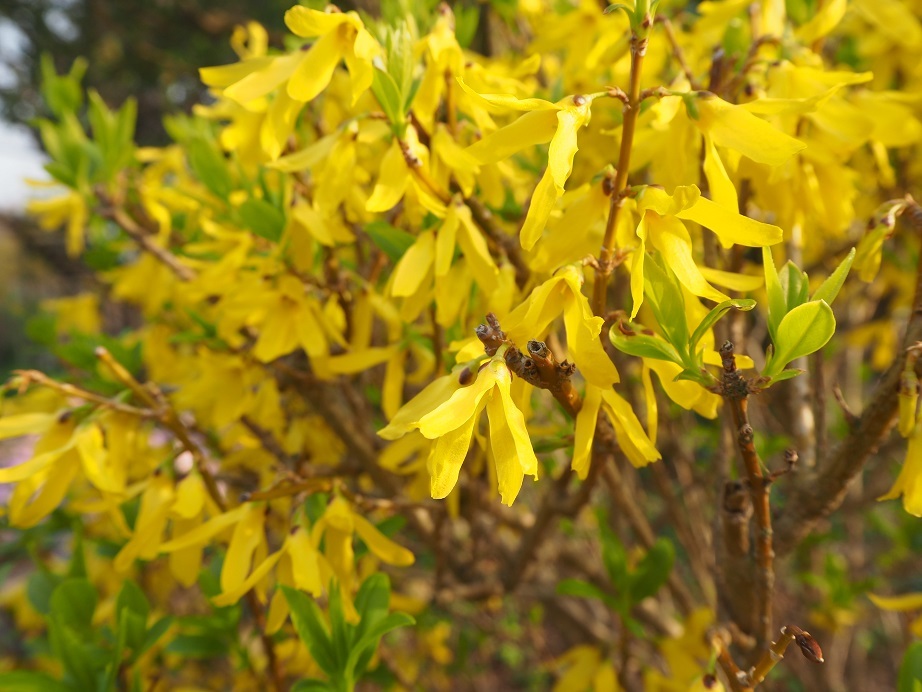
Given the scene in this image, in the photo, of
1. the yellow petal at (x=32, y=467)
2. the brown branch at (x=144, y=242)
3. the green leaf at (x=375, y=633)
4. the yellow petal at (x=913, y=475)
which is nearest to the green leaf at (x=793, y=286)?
the yellow petal at (x=913, y=475)

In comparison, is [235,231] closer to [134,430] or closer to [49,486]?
[134,430]

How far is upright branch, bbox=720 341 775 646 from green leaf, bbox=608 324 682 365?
5 centimetres

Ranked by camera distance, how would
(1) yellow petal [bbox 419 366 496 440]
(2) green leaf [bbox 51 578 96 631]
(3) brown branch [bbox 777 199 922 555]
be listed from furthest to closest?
(2) green leaf [bbox 51 578 96 631] < (3) brown branch [bbox 777 199 922 555] < (1) yellow petal [bbox 419 366 496 440]

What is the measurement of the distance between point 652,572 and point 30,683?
99 cm

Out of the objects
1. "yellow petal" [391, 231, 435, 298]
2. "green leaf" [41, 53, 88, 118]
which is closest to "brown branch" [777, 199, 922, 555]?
"yellow petal" [391, 231, 435, 298]

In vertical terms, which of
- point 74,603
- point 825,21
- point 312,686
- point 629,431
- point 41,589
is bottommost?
point 41,589

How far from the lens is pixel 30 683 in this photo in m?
0.97

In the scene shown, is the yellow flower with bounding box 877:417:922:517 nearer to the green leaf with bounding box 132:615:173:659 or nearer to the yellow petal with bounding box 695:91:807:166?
the yellow petal with bounding box 695:91:807:166

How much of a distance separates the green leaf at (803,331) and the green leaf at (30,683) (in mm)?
1044

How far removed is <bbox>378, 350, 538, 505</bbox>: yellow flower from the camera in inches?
24.0

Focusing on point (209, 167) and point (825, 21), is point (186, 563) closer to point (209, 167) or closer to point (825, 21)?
point (209, 167)

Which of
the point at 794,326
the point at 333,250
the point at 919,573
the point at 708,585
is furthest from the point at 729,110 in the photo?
the point at 919,573

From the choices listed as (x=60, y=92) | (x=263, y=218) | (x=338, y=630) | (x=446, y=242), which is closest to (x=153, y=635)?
(x=338, y=630)

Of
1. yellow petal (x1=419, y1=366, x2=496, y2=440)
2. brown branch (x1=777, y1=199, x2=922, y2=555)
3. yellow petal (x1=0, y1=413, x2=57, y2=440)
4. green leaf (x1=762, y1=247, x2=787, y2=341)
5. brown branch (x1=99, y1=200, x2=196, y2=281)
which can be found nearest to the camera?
yellow petal (x1=419, y1=366, x2=496, y2=440)
